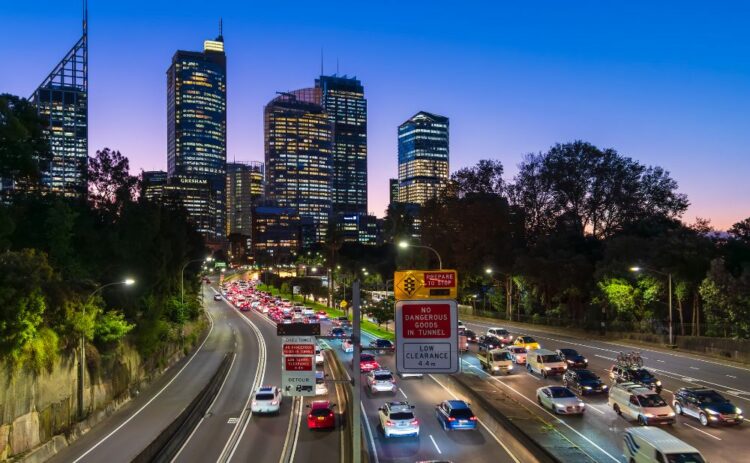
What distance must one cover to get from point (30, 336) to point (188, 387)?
21001 millimetres

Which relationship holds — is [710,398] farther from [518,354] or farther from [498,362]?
[518,354]

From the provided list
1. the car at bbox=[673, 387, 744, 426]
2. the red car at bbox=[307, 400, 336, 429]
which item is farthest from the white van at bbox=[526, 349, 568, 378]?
the red car at bbox=[307, 400, 336, 429]

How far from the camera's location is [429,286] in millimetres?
14227

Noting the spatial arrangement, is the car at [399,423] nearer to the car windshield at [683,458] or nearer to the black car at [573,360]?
the car windshield at [683,458]

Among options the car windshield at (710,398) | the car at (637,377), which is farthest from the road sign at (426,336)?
the car at (637,377)

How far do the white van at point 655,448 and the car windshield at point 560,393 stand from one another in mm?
8996

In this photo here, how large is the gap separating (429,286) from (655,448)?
13751 mm

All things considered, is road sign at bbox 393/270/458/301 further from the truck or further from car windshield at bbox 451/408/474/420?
the truck

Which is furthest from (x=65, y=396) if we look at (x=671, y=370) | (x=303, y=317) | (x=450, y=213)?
(x=450, y=213)

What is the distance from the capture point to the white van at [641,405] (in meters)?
30.1

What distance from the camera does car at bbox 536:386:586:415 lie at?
33188mm

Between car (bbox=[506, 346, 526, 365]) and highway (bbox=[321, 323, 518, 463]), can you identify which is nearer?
highway (bbox=[321, 323, 518, 463])

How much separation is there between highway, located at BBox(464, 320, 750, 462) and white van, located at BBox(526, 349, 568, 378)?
683 millimetres

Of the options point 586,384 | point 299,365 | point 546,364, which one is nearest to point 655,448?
point 299,365
